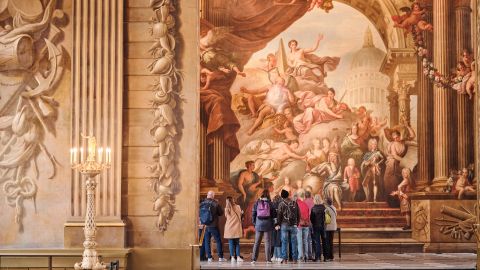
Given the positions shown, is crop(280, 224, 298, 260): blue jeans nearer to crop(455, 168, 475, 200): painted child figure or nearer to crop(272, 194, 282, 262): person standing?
crop(272, 194, 282, 262): person standing

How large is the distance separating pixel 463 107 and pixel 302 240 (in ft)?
25.9

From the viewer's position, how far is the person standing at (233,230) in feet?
72.9

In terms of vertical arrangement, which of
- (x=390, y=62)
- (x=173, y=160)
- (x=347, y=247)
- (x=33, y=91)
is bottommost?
(x=347, y=247)

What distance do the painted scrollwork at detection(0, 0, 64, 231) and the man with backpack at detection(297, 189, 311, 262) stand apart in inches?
250

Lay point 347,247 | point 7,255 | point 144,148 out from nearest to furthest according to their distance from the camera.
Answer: point 7,255 < point 144,148 < point 347,247

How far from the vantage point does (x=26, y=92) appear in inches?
700

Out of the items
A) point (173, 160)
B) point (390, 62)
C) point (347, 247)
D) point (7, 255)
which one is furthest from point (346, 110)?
point (7, 255)

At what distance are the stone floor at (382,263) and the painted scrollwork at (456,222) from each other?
2220mm

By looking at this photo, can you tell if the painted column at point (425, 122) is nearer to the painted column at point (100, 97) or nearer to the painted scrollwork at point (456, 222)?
the painted scrollwork at point (456, 222)

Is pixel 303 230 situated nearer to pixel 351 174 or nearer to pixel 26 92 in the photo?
pixel 351 174

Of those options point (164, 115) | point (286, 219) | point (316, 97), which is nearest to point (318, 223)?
point (286, 219)

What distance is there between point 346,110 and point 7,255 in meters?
13.3

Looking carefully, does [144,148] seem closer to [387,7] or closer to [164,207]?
[164,207]

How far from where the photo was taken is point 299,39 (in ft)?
91.9
